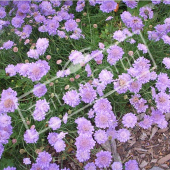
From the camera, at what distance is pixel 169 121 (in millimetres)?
2164

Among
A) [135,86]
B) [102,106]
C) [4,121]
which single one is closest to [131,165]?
[102,106]

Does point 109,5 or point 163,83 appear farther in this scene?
point 109,5

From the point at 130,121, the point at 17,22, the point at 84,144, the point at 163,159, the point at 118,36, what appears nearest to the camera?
the point at 84,144

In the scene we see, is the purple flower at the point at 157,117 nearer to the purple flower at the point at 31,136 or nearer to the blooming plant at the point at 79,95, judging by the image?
the blooming plant at the point at 79,95

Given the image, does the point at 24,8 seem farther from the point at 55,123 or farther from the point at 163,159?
the point at 163,159

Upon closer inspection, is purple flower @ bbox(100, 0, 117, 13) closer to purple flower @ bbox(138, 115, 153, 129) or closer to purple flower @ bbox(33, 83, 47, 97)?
purple flower @ bbox(33, 83, 47, 97)

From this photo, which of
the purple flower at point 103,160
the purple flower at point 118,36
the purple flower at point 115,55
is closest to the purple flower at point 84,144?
the purple flower at point 103,160

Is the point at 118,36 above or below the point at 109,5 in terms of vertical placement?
below

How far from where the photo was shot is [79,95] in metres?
2.01

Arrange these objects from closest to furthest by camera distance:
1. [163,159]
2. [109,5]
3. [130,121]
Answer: [130,121] < [163,159] < [109,5]

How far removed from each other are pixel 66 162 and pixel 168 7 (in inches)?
76.7

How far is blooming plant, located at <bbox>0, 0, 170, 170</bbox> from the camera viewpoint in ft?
6.19

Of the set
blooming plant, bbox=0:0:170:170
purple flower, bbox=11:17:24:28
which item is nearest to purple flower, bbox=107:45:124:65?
blooming plant, bbox=0:0:170:170

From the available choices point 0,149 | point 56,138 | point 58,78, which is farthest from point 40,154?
point 58,78
